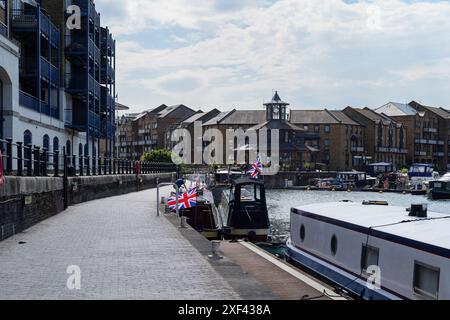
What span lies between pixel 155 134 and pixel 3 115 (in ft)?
357

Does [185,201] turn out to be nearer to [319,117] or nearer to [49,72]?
[49,72]

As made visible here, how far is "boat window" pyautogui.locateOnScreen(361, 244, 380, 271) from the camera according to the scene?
12430 mm

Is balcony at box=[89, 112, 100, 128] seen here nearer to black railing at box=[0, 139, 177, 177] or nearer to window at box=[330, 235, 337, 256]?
black railing at box=[0, 139, 177, 177]

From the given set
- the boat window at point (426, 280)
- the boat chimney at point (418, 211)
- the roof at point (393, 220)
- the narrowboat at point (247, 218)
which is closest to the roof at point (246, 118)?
the narrowboat at point (247, 218)

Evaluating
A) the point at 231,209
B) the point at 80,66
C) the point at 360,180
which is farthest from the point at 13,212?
the point at 360,180

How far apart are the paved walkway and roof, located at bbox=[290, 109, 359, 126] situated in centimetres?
10014

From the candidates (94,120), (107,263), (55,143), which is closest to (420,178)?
(94,120)

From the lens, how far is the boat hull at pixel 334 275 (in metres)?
12.0

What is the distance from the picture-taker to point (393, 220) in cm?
1283

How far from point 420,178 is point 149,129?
217 feet

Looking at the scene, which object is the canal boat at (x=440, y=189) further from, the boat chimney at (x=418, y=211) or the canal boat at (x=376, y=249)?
the boat chimney at (x=418, y=211)

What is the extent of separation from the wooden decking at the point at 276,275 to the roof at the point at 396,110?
397 feet

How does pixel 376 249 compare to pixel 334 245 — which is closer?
pixel 376 249

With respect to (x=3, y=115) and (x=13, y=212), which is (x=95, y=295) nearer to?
(x=13, y=212)
